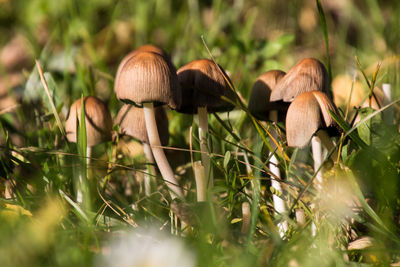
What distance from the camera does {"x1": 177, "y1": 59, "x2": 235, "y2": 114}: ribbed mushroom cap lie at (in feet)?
5.62

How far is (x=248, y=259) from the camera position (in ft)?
3.41

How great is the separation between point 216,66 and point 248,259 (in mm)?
939

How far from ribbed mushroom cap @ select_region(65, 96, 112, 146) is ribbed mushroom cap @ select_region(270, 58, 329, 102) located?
32.2 inches

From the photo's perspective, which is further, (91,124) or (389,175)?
(91,124)

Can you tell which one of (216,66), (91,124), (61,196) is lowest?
(61,196)

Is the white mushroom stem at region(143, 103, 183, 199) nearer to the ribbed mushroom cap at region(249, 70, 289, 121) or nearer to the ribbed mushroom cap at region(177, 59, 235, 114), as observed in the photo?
the ribbed mushroom cap at region(177, 59, 235, 114)

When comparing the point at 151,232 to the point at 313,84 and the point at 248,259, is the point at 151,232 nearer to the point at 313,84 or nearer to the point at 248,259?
the point at 248,259

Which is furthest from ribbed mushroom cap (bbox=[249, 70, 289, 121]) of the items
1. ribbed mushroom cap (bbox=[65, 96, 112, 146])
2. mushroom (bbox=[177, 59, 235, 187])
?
ribbed mushroom cap (bbox=[65, 96, 112, 146])

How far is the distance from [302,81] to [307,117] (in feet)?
0.69

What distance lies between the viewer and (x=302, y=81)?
1.67 m

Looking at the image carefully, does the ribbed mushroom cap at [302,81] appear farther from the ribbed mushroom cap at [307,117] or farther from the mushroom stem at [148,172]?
the mushroom stem at [148,172]

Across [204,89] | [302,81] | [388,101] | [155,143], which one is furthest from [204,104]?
[388,101]

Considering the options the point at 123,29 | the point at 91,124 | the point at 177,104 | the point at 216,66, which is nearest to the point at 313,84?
the point at 216,66

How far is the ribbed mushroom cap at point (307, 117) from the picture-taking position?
1.53 metres
